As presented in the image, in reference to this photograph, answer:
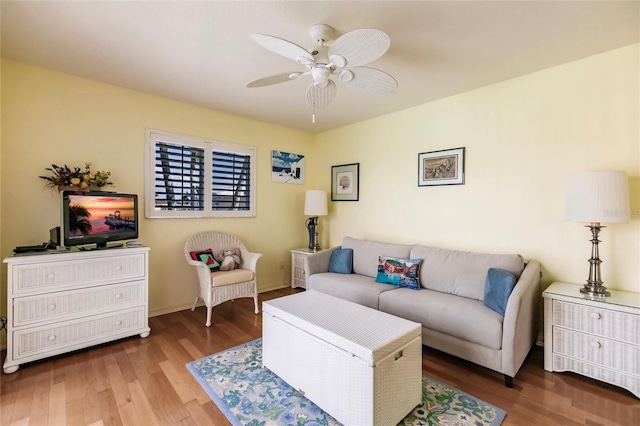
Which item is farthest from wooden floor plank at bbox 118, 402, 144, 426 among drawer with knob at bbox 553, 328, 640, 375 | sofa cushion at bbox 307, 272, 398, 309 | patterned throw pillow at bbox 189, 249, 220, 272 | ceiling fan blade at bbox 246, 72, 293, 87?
drawer with knob at bbox 553, 328, 640, 375

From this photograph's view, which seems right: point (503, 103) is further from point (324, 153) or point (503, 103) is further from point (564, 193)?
point (324, 153)

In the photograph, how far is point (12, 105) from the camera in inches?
97.3

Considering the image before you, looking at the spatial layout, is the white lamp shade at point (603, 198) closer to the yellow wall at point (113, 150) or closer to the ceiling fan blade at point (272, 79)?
the ceiling fan blade at point (272, 79)

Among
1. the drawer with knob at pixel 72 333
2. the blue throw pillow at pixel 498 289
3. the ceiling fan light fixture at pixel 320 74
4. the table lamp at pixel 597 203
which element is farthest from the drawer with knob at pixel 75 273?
the table lamp at pixel 597 203

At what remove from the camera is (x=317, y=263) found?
11.6ft

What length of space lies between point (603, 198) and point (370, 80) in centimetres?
184

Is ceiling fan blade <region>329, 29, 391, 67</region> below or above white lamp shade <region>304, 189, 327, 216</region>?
above

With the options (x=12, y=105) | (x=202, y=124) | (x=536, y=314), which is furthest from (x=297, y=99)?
(x=536, y=314)

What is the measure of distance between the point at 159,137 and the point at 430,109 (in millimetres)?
3127

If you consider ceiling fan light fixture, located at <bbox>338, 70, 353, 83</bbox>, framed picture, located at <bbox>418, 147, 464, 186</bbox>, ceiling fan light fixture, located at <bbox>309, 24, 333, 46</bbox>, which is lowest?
framed picture, located at <bbox>418, 147, 464, 186</bbox>

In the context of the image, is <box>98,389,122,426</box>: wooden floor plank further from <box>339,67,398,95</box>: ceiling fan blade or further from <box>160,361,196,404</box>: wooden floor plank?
<box>339,67,398,95</box>: ceiling fan blade

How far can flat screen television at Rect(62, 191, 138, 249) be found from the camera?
240 centimetres

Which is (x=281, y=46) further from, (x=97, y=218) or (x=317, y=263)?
(x=317, y=263)

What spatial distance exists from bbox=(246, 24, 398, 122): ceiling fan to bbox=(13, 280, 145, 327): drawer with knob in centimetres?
216
